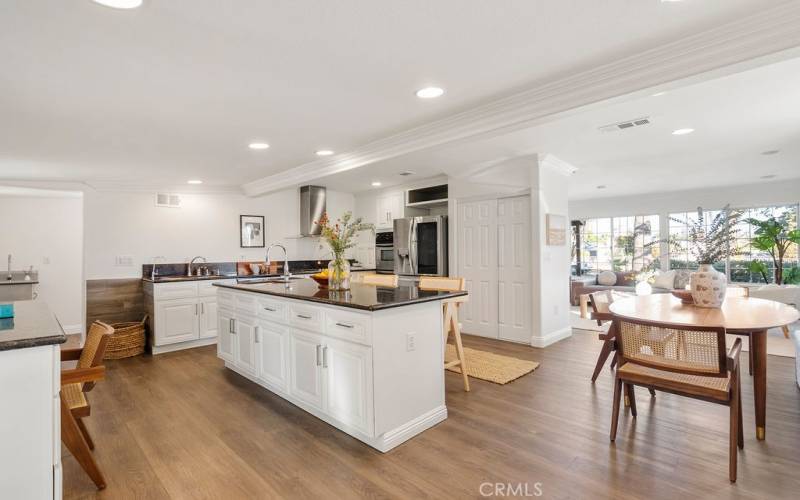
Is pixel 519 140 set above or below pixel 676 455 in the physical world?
above

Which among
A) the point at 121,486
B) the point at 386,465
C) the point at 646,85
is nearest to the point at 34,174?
the point at 121,486

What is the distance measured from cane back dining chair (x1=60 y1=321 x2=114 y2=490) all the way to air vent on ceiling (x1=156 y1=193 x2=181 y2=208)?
3758 millimetres

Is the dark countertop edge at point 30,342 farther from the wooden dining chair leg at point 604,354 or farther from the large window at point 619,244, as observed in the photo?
the large window at point 619,244

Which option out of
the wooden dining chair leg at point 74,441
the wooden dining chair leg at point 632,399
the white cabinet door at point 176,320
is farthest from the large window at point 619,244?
the wooden dining chair leg at point 74,441

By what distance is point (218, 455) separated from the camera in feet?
7.54

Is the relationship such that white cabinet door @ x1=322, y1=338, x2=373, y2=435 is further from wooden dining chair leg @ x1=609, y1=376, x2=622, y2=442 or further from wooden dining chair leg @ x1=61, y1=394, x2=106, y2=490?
wooden dining chair leg @ x1=609, y1=376, x2=622, y2=442

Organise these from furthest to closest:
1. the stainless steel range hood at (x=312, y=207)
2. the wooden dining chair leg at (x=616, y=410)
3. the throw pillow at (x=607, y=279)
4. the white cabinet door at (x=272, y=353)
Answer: the throw pillow at (x=607, y=279), the stainless steel range hood at (x=312, y=207), the white cabinet door at (x=272, y=353), the wooden dining chair leg at (x=616, y=410)

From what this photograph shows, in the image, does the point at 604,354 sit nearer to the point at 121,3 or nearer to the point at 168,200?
the point at 121,3

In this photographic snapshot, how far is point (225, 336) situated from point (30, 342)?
2519 mm

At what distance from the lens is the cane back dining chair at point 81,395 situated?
6.05ft

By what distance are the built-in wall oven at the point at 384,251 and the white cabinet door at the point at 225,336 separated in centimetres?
284

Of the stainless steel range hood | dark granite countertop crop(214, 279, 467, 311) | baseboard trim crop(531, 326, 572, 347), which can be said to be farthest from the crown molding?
the stainless steel range hood

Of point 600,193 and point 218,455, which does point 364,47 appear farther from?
point 600,193

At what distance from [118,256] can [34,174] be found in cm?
129
